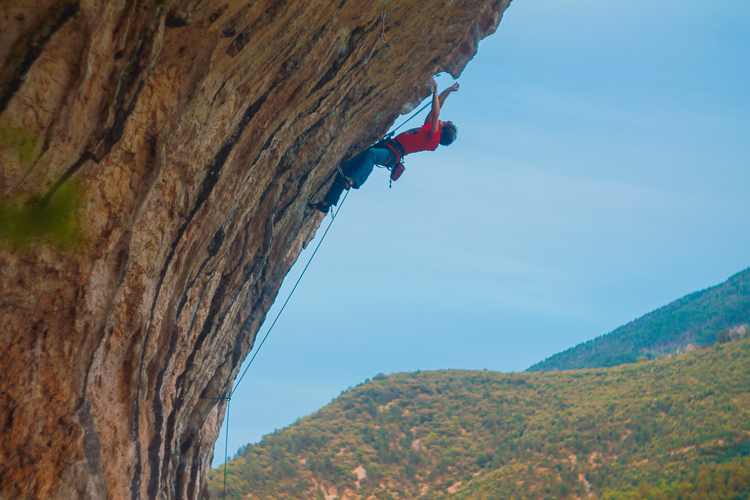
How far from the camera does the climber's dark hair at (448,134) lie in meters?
8.91

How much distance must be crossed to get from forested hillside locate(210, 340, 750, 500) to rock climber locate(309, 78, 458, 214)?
82.9ft

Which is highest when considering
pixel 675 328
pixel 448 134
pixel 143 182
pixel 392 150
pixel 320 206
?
pixel 675 328

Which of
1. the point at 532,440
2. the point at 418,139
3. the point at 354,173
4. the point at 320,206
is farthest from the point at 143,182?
the point at 532,440

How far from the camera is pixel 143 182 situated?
4184 millimetres

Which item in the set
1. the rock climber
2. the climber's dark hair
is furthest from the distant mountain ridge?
the rock climber

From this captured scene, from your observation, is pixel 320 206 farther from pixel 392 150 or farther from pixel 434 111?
pixel 434 111

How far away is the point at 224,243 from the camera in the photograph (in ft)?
19.9

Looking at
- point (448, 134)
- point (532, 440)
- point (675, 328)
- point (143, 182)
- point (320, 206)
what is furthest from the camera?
point (675, 328)

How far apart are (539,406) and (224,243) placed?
143ft

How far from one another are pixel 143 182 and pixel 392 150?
5.08m

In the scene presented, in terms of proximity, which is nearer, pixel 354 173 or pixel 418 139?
pixel 354 173

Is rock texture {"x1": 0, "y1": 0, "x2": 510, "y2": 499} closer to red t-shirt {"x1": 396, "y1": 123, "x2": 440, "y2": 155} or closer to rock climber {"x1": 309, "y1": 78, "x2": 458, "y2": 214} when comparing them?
rock climber {"x1": 309, "y1": 78, "x2": 458, "y2": 214}

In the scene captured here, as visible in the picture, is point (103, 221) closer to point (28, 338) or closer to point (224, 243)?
point (28, 338)

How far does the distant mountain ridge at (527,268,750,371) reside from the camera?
47219 mm
